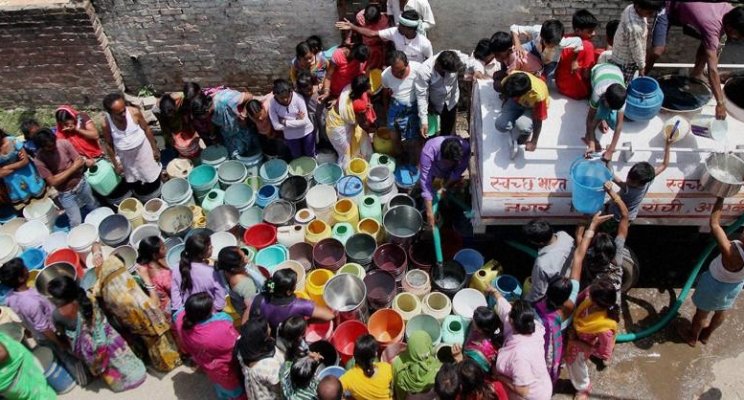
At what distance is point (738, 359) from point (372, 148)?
432cm

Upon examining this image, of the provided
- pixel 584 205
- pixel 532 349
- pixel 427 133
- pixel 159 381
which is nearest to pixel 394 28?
pixel 427 133

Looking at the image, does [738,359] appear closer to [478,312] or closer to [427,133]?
[478,312]

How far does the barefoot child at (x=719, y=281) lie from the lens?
4965mm

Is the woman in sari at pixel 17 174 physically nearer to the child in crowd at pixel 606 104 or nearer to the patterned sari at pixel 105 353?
the patterned sari at pixel 105 353

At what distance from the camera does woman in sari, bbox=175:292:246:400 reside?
15.0 feet

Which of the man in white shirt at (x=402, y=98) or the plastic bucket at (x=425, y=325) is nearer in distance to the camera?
the plastic bucket at (x=425, y=325)

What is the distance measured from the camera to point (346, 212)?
6.29 metres

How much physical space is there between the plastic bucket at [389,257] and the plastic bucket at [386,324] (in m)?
0.58

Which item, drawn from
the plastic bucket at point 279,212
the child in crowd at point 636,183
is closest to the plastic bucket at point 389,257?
the plastic bucket at point 279,212

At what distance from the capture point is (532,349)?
14.6 feet

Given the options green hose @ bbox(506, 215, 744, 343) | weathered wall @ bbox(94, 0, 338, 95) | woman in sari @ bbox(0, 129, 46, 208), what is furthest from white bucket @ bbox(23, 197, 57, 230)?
green hose @ bbox(506, 215, 744, 343)

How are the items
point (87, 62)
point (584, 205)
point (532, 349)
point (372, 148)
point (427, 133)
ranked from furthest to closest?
point (87, 62)
point (372, 148)
point (427, 133)
point (584, 205)
point (532, 349)

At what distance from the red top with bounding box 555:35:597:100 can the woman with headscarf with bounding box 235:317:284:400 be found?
3.77 m

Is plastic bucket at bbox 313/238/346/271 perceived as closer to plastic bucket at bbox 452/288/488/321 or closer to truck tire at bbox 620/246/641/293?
plastic bucket at bbox 452/288/488/321
